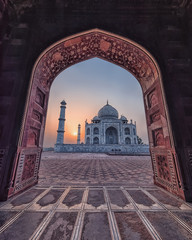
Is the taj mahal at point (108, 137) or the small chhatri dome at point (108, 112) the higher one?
the small chhatri dome at point (108, 112)

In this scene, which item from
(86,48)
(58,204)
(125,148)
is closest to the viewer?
(58,204)

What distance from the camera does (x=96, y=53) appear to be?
11.8 ft

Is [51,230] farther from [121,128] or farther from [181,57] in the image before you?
[121,128]

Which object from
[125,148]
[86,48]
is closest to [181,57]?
[86,48]

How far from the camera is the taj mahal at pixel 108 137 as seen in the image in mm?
20844

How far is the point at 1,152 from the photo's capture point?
1.85 metres

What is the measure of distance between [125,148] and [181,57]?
66.8 ft

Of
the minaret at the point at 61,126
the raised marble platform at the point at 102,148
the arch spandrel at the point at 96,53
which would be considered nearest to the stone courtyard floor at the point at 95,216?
the arch spandrel at the point at 96,53

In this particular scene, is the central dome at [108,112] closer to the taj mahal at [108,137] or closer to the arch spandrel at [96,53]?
the taj mahal at [108,137]

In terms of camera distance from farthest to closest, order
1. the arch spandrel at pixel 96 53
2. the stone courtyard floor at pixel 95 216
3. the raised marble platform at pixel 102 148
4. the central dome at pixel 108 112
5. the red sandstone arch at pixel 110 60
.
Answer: the central dome at pixel 108 112 → the raised marble platform at pixel 102 148 → the arch spandrel at pixel 96 53 → the red sandstone arch at pixel 110 60 → the stone courtyard floor at pixel 95 216

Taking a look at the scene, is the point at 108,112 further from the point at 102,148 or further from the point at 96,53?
the point at 96,53

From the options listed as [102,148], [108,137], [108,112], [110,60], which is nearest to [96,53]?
[110,60]

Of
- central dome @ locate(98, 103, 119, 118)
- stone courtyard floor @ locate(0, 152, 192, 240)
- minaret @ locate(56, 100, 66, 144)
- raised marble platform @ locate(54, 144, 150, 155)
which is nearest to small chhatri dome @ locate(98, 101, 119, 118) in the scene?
central dome @ locate(98, 103, 119, 118)

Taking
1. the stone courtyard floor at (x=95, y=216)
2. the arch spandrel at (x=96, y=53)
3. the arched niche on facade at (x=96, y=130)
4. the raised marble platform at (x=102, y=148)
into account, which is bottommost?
the stone courtyard floor at (x=95, y=216)
